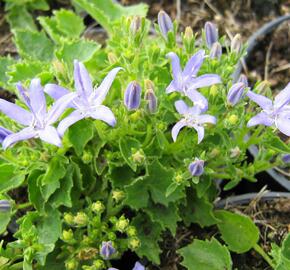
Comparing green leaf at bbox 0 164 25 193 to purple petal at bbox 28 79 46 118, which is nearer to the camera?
purple petal at bbox 28 79 46 118

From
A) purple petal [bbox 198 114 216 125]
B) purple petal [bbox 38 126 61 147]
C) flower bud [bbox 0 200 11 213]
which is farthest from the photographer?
flower bud [bbox 0 200 11 213]

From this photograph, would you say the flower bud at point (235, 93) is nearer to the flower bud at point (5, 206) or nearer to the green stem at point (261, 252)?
the green stem at point (261, 252)

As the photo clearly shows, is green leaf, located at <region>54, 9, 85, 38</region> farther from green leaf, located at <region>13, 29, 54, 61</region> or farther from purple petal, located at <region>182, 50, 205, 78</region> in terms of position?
purple petal, located at <region>182, 50, 205, 78</region>

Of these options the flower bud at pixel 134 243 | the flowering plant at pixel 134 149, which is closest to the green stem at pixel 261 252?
the flowering plant at pixel 134 149

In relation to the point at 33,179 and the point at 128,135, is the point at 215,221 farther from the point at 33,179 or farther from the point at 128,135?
the point at 33,179

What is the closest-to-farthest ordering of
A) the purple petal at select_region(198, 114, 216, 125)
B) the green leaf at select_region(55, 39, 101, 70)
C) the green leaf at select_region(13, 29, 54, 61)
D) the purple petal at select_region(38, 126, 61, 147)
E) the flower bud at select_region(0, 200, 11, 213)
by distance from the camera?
the purple petal at select_region(38, 126, 61, 147) → the purple petal at select_region(198, 114, 216, 125) → the flower bud at select_region(0, 200, 11, 213) → the green leaf at select_region(55, 39, 101, 70) → the green leaf at select_region(13, 29, 54, 61)

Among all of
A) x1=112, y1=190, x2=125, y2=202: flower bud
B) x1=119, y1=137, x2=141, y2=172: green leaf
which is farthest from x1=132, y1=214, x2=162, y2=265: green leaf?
x1=119, y1=137, x2=141, y2=172: green leaf

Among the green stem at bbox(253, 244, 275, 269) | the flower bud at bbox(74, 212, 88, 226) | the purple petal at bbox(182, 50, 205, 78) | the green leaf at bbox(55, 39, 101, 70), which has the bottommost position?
the green stem at bbox(253, 244, 275, 269)
